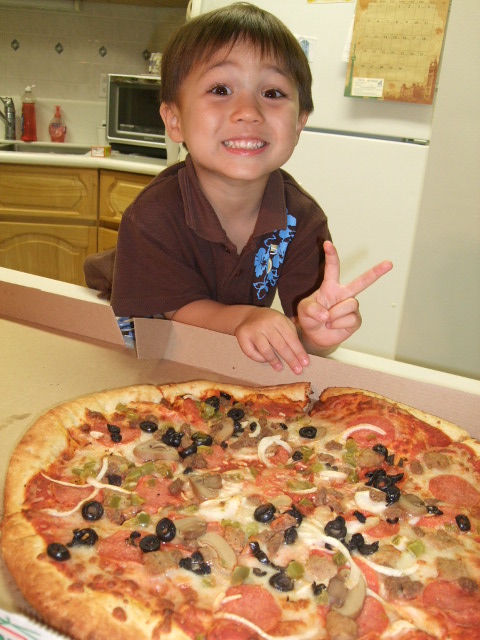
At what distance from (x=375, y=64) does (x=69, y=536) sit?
2163mm

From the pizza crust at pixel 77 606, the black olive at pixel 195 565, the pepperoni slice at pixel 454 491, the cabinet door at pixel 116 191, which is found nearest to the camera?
the pizza crust at pixel 77 606

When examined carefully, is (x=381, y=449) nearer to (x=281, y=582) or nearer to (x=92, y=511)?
(x=281, y=582)

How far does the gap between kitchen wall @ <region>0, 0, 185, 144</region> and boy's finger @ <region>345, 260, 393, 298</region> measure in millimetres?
3553

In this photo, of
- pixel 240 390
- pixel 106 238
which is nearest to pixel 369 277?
pixel 240 390

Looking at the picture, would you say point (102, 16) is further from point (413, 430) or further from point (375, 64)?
point (413, 430)

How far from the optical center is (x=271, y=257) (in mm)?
1675

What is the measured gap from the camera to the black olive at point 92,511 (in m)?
0.96

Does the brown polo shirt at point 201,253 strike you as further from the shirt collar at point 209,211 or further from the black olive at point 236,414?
the black olive at point 236,414

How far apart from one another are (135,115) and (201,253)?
2454mm

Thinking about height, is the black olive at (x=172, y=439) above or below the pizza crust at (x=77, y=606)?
above

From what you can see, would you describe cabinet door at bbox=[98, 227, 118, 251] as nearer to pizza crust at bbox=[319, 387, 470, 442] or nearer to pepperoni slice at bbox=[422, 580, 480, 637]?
pizza crust at bbox=[319, 387, 470, 442]

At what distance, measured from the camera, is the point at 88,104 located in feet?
14.3

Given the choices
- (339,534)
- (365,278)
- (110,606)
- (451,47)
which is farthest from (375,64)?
(110,606)

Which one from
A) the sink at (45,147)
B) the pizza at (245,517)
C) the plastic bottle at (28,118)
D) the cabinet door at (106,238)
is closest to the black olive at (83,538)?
the pizza at (245,517)
